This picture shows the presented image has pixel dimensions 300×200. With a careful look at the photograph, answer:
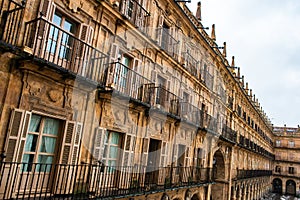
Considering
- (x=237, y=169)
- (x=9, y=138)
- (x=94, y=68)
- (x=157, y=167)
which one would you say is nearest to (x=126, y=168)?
(x=157, y=167)

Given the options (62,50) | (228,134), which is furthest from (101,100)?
(228,134)

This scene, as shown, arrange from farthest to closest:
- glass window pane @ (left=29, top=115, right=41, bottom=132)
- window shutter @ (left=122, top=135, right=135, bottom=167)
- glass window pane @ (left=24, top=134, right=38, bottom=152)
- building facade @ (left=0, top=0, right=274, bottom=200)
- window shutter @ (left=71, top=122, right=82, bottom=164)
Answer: window shutter @ (left=122, top=135, right=135, bottom=167)
window shutter @ (left=71, top=122, right=82, bottom=164)
glass window pane @ (left=29, top=115, right=41, bottom=132)
glass window pane @ (left=24, top=134, right=38, bottom=152)
building facade @ (left=0, top=0, right=274, bottom=200)

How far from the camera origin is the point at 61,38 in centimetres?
774

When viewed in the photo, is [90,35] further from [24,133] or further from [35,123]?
[24,133]

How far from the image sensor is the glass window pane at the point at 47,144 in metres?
7.35

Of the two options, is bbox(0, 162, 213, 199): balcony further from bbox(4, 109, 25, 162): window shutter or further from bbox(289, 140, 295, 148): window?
bbox(289, 140, 295, 148): window

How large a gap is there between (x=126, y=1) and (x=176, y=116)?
605 centimetres

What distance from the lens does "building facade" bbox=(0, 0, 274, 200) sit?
6617 mm

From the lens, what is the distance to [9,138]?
20.8 feet

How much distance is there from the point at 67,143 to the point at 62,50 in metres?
2.76

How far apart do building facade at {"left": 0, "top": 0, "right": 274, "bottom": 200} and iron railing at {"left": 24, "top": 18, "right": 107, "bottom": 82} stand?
0.11 ft

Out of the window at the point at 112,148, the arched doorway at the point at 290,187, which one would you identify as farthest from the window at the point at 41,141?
the arched doorway at the point at 290,187

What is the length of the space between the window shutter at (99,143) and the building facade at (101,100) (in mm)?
33

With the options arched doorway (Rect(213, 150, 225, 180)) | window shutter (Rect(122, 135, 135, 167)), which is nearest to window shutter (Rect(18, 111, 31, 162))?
window shutter (Rect(122, 135, 135, 167))
